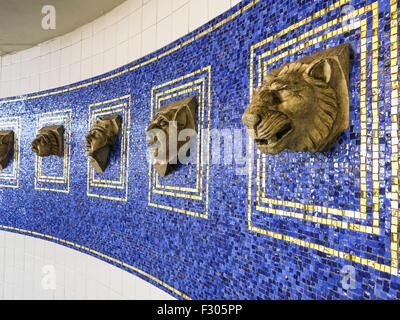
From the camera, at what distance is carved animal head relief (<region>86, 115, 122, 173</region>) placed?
8.91ft

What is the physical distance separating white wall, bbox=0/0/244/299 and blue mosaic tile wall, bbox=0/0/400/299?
0.42 ft

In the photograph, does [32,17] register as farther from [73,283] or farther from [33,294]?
[33,294]

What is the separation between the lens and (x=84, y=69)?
324 cm

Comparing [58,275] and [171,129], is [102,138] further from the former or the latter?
[58,275]

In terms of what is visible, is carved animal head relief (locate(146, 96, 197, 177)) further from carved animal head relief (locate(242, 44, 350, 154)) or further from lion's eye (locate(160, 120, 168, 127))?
carved animal head relief (locate(242, 44, 350, 154))

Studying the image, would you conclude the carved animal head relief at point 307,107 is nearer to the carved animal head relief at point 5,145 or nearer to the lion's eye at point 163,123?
the lion's eye at point 163,123

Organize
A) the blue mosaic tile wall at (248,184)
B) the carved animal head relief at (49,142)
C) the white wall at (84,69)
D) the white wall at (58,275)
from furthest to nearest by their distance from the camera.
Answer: the carved animal head relief at (49,142)
the white wall at (58,275)
the white wall at (84,69)
the blue mosaic tile wall at (248,184)

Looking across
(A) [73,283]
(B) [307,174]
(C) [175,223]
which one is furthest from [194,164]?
(A) [73,283]

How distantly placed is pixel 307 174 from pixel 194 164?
2.70 feet

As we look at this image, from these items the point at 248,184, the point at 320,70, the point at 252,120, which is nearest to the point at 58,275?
the point at 248,184

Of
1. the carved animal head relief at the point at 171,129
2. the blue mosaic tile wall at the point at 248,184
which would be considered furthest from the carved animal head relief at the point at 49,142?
the carved animal head relief at the point at 171,129

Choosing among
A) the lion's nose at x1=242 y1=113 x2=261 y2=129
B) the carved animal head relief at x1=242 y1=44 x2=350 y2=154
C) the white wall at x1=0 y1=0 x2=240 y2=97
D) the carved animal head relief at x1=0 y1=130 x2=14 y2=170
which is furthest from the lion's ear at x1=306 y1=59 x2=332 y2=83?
the carved animal head relief at x1=0 y1=130 x2=14 y2=170

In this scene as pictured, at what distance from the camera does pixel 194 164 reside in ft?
6.68

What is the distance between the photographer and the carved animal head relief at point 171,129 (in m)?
2.03
